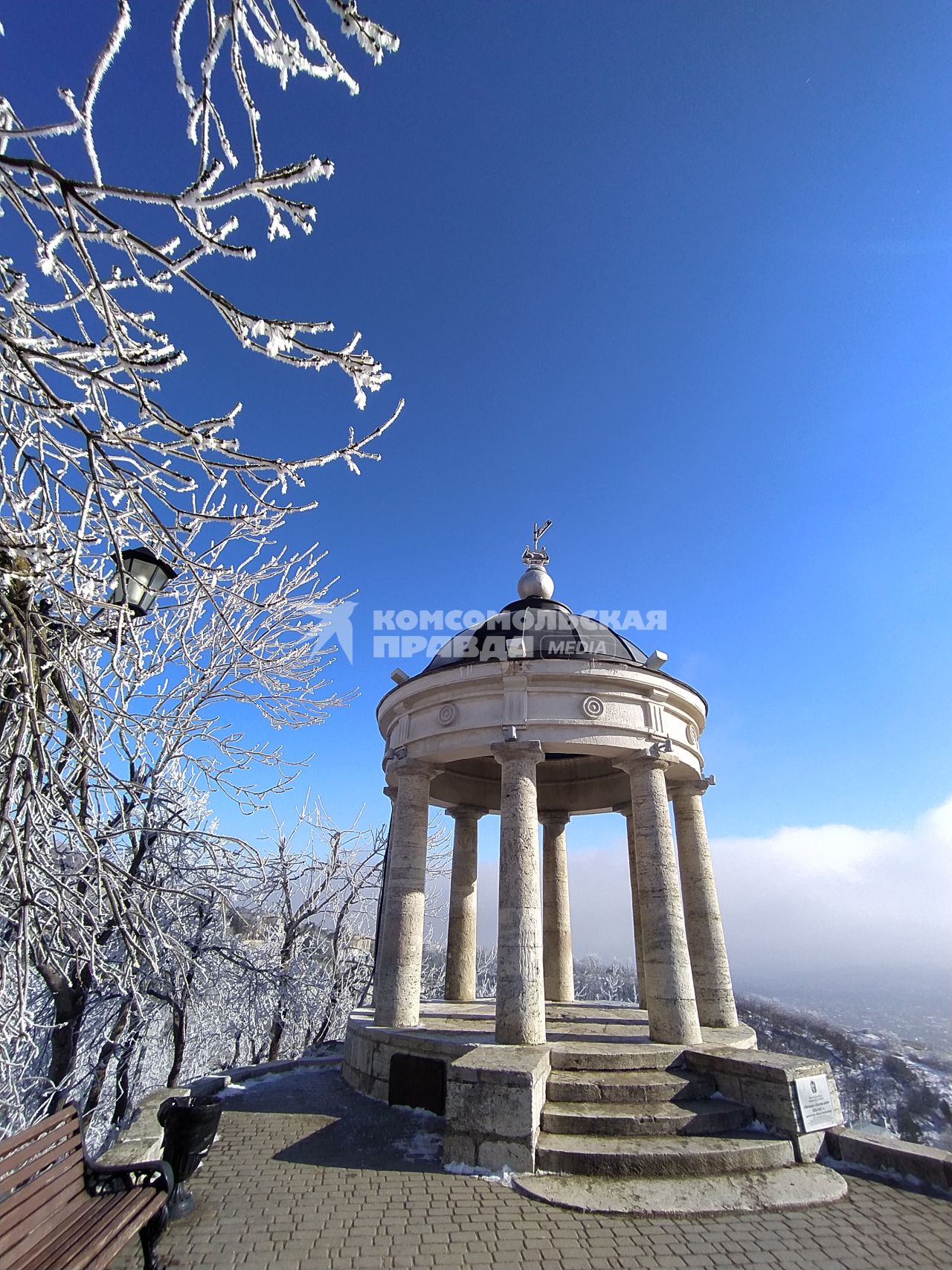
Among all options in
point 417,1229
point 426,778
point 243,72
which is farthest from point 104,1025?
point 243,72

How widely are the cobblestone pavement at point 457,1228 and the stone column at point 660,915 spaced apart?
3.16 metres

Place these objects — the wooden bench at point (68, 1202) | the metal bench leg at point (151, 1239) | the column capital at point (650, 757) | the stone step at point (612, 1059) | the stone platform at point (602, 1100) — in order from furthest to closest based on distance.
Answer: the column capital at point (650, 757) < the stone step at point (612, 1059) < the stone platform at point (602, 1100) < the metal bench leg at point (151, 1239) < the wooden bench at point (68, 1202)

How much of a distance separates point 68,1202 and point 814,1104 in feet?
26.8

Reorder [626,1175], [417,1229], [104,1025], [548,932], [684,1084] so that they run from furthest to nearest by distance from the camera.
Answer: [548,932] → [104,1025] → [684,1084] → [626,1175] → [417,1229]

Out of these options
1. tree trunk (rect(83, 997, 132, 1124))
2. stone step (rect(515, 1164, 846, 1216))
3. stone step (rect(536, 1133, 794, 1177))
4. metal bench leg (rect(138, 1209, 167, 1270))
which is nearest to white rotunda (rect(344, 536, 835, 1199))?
stone step (rect(536, 1133, 794, 1177))

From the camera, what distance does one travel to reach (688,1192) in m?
6.41

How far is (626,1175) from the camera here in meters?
6.77

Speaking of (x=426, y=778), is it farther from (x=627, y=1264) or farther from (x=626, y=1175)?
(x=627, y=1264)

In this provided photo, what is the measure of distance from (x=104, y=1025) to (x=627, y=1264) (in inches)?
563

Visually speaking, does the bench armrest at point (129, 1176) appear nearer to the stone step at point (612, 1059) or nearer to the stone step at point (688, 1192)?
the stone step at point (688, 1192)

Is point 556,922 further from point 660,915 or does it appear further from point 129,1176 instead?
point 129,1176

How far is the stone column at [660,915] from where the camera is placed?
9734 millimetres

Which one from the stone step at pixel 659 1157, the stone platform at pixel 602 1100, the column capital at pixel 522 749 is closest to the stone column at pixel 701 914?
the stone platform at pixel 602 1100

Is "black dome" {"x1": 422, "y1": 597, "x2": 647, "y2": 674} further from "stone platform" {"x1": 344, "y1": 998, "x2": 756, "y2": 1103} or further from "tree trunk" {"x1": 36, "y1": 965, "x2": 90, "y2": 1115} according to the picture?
"tree trunk" {"x1": 36, "y1": 965, "x2": 90, "y2": 1115}
